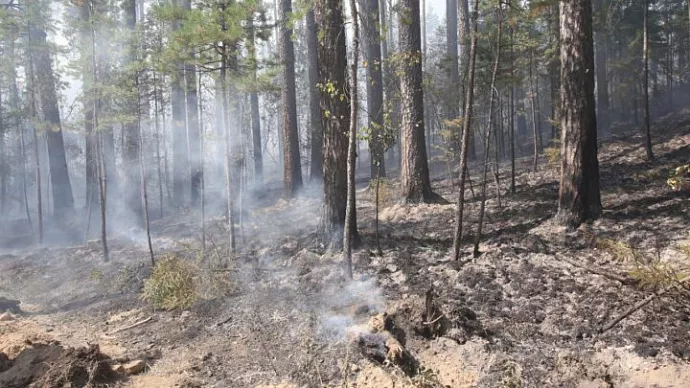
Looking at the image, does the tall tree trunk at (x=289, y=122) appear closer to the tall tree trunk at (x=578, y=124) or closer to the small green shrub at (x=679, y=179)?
the tall tree trunk at (x=578, y=124)

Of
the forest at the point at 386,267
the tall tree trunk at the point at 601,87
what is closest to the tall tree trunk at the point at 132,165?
the forest at the point at 386,267

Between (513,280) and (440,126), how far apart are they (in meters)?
6.56

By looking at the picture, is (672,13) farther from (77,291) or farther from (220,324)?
(77,291)

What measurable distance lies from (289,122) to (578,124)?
33.2 ft

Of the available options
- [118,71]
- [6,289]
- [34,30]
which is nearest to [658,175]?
[118,71]

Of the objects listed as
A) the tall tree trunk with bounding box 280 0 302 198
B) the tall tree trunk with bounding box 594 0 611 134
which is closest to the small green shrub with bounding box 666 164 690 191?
the tall tree trunk with bounding box 280 0 302 198

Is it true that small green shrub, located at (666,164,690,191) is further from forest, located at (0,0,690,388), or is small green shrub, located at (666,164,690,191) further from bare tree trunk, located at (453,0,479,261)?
bare tree trunk, located at (453,0,479,261)

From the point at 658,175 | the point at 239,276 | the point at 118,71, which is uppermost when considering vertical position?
the point at 118,71

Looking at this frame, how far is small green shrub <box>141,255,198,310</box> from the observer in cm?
798

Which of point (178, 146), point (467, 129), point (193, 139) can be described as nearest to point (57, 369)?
point (467, 129)

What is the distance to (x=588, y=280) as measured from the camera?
19.2 ft

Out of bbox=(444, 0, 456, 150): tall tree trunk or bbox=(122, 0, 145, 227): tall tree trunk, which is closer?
bbox=(444, 0, 456, 150): tall tree trunk

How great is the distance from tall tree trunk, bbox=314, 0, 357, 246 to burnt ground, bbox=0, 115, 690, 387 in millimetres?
596

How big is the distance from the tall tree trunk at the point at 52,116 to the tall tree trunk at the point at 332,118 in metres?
14.3
